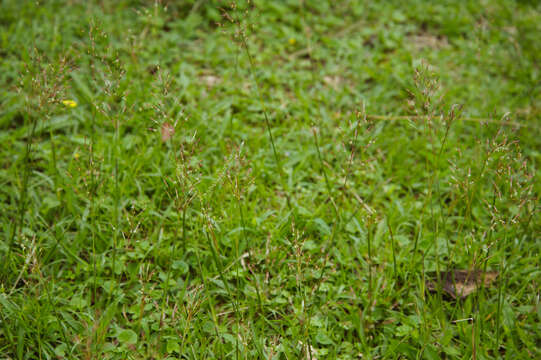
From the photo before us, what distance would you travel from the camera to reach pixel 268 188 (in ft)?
8.43

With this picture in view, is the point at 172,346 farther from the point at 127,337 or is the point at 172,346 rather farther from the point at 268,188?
the point at 268,188

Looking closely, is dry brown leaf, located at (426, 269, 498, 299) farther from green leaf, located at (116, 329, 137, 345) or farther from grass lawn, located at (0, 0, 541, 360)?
green leaf, located at (116, 329, 137, 345)

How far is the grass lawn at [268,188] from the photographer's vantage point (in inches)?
71.1

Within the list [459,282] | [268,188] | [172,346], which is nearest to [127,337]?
[172,346]

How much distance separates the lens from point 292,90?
132 inches

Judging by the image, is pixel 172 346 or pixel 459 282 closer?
pixel 172 346

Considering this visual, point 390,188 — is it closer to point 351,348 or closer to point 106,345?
point 351,348

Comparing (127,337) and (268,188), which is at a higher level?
(268,188)

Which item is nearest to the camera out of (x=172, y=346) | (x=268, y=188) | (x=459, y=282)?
(x=172, y=346)

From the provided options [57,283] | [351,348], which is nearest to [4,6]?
[57,283]

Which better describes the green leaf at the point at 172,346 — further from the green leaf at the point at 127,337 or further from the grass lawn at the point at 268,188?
the green leaf at the point at 127,337

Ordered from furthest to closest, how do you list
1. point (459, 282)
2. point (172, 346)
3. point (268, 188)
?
1. point (268, 188)
2. point (459, 282)
3. point (172, 346)

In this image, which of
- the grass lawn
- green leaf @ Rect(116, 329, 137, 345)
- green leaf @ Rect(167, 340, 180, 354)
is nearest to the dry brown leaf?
the grass lawn

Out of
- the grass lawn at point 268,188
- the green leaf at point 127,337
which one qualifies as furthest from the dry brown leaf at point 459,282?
the green leaf at point 127,337
